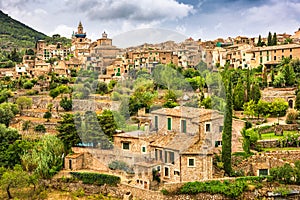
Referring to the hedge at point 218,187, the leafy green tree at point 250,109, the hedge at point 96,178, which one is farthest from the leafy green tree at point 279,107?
the hedge at point 96,178

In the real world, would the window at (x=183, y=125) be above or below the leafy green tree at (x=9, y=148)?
above

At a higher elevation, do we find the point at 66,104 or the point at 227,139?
the point at 66,104

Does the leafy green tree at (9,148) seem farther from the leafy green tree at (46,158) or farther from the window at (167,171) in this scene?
the window at (167,171)

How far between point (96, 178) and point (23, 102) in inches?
Answer: 512

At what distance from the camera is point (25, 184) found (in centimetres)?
1644

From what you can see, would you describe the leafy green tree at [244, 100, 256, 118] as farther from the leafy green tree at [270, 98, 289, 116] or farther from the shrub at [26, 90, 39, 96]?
the shrub at [26, 90, 39, 96]

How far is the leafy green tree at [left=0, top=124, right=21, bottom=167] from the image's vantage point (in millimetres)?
18594

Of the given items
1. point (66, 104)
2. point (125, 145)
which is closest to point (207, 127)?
point (125, 145)

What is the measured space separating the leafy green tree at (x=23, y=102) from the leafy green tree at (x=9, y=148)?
24.0 feet

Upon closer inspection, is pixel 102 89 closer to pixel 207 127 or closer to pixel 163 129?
pixel 163 129

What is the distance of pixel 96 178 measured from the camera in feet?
55.6

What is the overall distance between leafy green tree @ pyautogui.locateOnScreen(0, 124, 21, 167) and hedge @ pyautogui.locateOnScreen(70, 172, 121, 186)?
323cm

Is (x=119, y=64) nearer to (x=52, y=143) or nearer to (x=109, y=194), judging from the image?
(x=52, y=143)

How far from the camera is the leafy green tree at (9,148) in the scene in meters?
18.6
